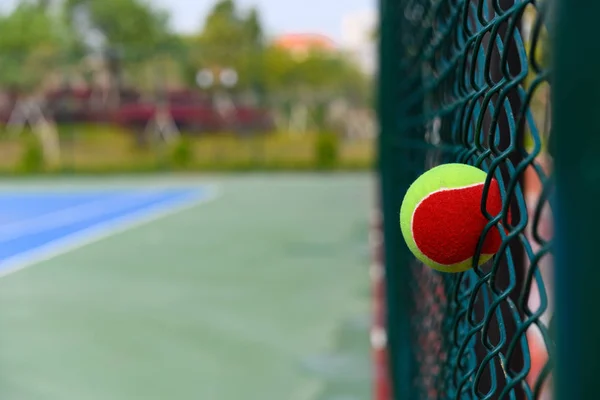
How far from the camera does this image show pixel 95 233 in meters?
7.80

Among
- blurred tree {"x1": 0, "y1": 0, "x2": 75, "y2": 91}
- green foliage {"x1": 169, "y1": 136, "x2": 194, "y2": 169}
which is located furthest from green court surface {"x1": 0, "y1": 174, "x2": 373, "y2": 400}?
blurred tree {"x1": 0, "y1": 0, "x2": 75, "y2": 91}

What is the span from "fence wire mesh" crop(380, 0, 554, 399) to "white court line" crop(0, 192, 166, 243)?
551 centimetres

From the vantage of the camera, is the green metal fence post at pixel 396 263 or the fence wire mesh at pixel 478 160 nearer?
the fence wire mesh at pixel 478 160

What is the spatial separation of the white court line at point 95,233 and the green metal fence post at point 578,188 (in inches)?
229

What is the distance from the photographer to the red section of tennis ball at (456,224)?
739 millimetres

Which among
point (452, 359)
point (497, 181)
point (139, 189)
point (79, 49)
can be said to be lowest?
point (139, 189)

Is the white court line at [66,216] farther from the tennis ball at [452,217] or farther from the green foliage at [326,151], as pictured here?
the tennis ball at [452,217]

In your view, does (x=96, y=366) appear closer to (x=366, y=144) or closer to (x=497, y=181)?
(x=497, y=181)

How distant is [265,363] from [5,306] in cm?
200

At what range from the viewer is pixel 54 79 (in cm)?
1781

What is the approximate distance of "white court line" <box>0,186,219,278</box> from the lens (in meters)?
6.22

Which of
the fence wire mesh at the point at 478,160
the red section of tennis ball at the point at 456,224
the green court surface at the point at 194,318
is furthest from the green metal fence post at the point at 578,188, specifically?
the green court surface at the point at 194,318

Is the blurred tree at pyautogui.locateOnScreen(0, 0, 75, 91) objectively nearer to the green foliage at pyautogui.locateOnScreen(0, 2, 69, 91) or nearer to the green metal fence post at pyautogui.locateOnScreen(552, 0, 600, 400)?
the green foliage at pyautogui.locateOnScreen(0, 2, 69, 91)


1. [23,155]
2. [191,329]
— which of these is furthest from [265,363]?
[23,155]
